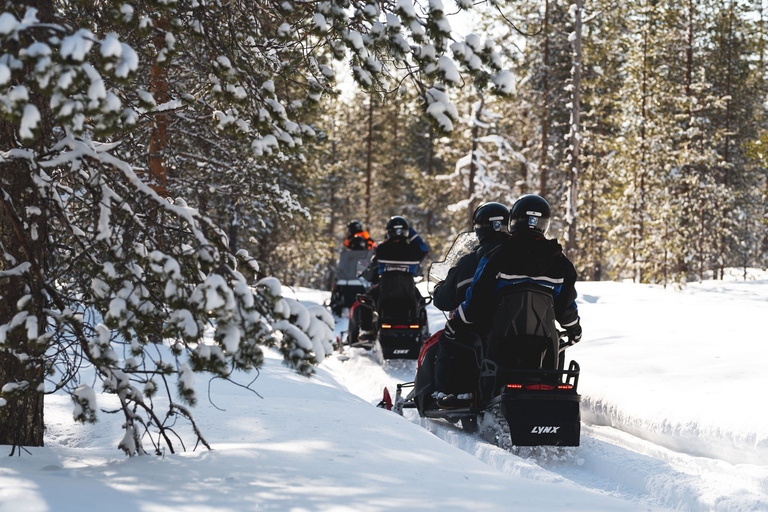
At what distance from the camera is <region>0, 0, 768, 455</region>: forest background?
10.4 ft

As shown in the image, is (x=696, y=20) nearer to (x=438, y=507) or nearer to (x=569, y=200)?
(x=569, y=200)

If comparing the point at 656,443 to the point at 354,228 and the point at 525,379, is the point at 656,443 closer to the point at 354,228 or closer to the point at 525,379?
the point at 525,379

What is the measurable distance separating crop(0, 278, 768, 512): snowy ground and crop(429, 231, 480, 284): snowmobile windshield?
157 centimetres

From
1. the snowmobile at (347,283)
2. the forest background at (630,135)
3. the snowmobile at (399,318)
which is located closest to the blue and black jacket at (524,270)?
the snowmobile at (399,318)

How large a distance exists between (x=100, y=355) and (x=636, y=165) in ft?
80.8

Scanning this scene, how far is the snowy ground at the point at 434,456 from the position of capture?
305 centimetres

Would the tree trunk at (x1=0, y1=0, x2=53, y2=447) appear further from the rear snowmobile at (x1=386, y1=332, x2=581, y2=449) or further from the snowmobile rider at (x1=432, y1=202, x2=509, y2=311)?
the snowmobile rider at (x1=432, y1=202, x2=509, y2=311)

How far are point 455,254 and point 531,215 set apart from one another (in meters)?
2.00

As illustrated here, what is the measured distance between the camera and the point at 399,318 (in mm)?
10055

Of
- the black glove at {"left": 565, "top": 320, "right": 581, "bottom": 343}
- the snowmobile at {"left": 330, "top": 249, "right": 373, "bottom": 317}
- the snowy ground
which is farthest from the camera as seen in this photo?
the snowmobile at {"left": 330, "top": 249, "right": 373, "bottom": 317}

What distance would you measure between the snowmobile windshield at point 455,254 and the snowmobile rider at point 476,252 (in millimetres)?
606

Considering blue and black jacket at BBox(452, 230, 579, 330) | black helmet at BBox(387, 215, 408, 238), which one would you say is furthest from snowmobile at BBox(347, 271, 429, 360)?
blue and black jacket at BBox(452, 230, 579, 330)

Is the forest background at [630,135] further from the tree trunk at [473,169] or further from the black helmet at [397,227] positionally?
the black helmet at [397,227]

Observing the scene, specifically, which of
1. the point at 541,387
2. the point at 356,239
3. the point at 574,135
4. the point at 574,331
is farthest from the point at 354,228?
the point at 541,387
